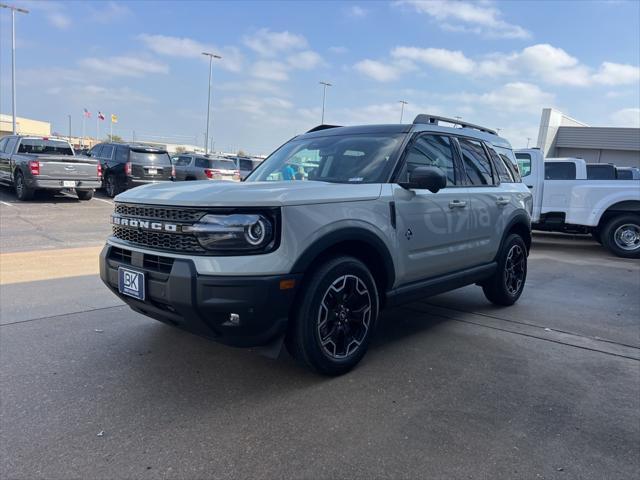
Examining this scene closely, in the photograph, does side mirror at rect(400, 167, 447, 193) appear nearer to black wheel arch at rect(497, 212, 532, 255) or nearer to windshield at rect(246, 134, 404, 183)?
windshield at rect(246, 134, 404, 183)

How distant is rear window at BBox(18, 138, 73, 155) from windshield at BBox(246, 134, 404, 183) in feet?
40.1

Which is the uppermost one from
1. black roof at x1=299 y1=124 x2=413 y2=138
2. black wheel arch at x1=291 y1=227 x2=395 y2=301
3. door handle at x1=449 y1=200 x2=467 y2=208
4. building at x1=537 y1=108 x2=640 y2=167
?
building at x1=537 y1=108 x2=640 y2=167

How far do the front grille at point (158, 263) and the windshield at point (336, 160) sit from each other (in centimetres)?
145

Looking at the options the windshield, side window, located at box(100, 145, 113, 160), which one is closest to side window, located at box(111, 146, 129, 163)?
side window, located at box(100, 145, 113, 160)

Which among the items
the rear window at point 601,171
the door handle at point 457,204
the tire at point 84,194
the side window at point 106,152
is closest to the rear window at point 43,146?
the tire at point 84,194

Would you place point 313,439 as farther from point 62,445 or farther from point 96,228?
point 96,228

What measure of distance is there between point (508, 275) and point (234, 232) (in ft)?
12.8

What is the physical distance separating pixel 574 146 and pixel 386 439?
146ft

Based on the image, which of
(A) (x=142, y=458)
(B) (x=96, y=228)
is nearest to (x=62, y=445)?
(A) (x=142, y=458)

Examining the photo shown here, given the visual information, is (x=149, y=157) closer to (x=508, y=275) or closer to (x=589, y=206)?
(x=589, y=206)

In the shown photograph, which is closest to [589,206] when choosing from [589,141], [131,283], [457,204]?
[457,204]

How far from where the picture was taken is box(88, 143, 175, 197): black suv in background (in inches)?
627

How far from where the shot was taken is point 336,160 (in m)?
4.27

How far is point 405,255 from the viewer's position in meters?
4.04
